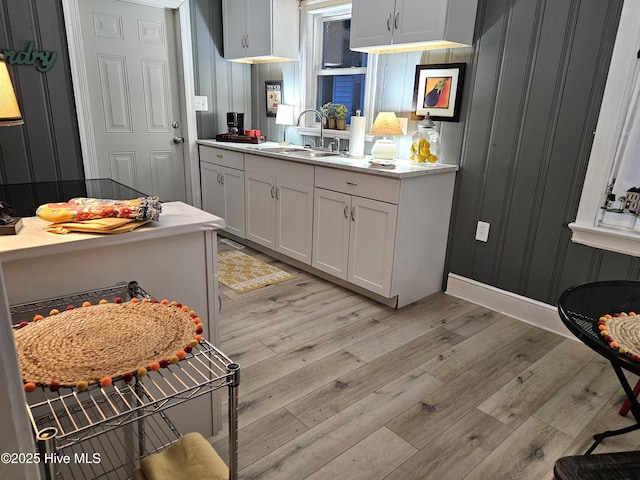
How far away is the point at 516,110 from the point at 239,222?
7.95ft

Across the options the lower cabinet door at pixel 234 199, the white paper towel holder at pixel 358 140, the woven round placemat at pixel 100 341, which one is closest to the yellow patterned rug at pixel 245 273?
the lower cabinet door at pixel 234 199

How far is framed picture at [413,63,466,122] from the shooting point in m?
2.89

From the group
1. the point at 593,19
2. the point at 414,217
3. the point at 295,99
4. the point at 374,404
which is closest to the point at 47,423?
the point at 374,404

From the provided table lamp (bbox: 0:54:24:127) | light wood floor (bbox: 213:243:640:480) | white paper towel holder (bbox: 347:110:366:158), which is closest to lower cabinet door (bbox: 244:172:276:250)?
white paper towel holder (bbox: 347:110:366:158)

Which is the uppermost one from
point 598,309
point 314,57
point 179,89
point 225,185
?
point 314,57

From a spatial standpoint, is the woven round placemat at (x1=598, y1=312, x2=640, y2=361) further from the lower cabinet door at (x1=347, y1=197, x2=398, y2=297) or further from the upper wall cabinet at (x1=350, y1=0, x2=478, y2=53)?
the upper wall cabinet at (x1=350, y1=0, x2=478, y2=53)

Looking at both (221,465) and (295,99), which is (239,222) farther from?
(221,465)

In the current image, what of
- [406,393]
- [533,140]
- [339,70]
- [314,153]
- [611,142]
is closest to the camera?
[406,393]

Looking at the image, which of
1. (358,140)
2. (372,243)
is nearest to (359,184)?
(372,243)

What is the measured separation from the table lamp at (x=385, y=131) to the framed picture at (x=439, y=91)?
305 millimetres

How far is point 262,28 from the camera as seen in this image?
3832 millimetres

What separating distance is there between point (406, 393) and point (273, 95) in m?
3.26

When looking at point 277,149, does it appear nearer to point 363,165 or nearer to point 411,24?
point 363,165

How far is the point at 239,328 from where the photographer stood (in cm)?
261
